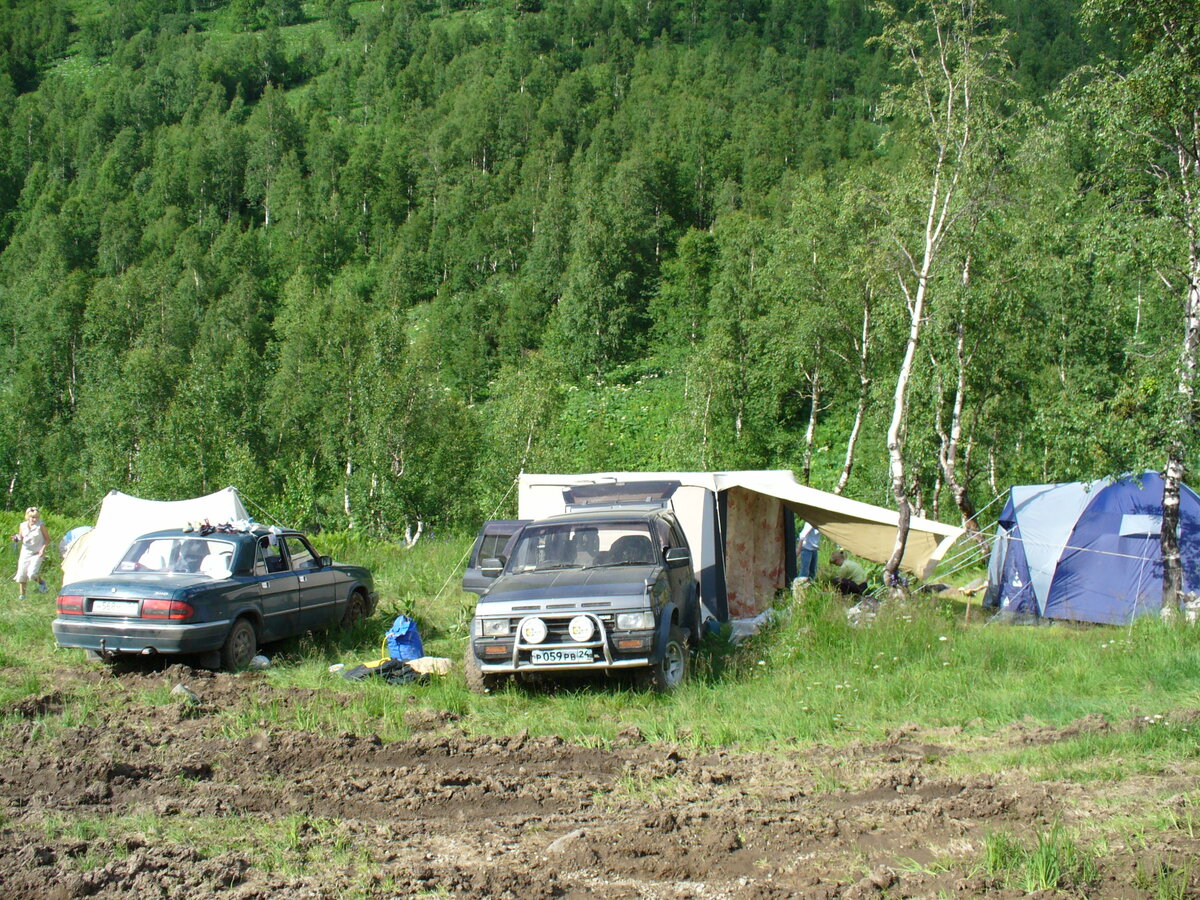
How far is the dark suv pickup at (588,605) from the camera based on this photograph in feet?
27.0

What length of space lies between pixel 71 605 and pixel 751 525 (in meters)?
9.07

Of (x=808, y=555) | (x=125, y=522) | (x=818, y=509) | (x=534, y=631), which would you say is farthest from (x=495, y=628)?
(x=808, y=555)

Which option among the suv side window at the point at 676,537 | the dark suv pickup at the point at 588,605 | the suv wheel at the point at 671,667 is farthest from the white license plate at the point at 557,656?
the suv side window at the point at 676,537

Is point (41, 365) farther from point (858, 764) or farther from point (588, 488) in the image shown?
point (858, 764)

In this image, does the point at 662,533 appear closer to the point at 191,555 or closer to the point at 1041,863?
the point at 191,555

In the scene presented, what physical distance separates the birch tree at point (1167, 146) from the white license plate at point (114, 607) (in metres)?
11.8

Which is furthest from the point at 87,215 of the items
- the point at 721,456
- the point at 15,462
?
the point at 721,456

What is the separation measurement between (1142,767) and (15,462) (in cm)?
4666

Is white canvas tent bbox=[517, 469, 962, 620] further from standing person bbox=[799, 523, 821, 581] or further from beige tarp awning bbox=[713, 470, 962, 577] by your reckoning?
standing person bbox=[799, 523, 821, 581]

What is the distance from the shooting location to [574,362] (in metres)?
50.9

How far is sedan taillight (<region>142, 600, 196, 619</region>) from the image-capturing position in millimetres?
9312

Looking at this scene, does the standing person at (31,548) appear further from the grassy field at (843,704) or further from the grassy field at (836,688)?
the grassy field at (836,688)

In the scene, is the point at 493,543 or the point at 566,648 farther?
the point at 493,543

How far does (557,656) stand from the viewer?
8.27 m
